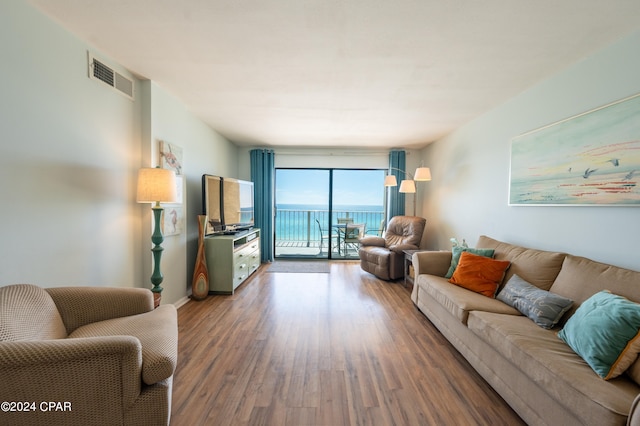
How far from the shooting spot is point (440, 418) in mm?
1441

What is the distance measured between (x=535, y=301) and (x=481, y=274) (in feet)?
1.77

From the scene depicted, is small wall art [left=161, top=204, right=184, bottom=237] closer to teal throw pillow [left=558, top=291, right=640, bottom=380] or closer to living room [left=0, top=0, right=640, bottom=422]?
living room [left=0, top=0, right=640, bottom=422]

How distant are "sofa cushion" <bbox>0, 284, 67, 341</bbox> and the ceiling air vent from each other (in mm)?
1576

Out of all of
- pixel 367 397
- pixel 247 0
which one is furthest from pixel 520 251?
pixel 247 0

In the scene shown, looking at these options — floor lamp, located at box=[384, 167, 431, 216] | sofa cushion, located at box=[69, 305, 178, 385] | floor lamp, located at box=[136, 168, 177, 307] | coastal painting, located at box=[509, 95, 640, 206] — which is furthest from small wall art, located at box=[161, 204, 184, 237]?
coastal painting, located at box=[509, 95, 640, 206]

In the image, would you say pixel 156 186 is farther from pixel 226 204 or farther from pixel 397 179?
pixel 397 179

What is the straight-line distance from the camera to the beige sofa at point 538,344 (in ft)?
3.61

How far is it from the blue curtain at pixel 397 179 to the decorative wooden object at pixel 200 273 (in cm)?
345

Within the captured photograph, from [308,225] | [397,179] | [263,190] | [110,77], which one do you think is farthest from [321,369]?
[308,225]

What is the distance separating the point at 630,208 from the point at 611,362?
44.7 inches

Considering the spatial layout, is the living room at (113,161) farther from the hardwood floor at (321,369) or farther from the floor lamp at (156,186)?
the hardwood floor at (321,369)

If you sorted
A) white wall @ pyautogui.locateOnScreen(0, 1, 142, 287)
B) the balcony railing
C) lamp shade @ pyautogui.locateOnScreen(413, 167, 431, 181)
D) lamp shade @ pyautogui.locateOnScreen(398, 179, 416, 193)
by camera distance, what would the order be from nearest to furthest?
white wall @ pyautogui.locateOnScreen(0, 1, 142, 287), lamp shade @ pyautogui.locateOnScreen(413, 167, 431, 181), lamp shade @ pyautogui.locateOnScreen(398, 179, 416, 193), the balcony railing

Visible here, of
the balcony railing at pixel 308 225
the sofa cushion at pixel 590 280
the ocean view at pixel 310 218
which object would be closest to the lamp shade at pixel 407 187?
the ocean view at pixel 310 218

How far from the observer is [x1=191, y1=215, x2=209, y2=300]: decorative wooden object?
3182 millimetres
